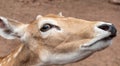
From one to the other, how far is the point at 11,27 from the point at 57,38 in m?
0.56

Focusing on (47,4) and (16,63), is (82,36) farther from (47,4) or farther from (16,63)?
(47,4)

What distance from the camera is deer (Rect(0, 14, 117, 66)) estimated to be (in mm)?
3828

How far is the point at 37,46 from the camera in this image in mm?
4145

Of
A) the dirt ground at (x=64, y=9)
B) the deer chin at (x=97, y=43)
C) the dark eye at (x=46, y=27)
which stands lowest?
the deer chin at (x=97, y=43)

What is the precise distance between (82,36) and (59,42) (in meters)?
0.27

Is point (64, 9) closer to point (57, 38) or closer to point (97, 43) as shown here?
point (57, 38)

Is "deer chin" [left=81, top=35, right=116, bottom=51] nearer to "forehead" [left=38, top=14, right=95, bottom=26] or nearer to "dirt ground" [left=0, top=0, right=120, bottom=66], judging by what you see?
"forehead" [left=38, top=14, right=95, bottom=26]

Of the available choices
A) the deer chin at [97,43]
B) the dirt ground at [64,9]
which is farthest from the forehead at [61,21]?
the dirt ground at [64,9]

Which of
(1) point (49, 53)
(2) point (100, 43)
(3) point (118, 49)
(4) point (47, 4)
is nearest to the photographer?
(2) point (100, 43)

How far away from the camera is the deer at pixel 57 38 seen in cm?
383

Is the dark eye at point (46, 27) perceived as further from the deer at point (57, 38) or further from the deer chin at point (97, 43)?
the deer chin at point (97, 43)

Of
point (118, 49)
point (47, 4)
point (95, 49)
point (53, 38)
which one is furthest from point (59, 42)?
point (47, 4)

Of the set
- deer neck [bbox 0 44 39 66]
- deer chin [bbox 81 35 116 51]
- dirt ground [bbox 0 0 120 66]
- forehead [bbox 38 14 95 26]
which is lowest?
deer neck [bbox 0 44 39 66]

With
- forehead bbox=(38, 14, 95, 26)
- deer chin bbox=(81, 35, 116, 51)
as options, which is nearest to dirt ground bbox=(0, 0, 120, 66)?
forehead bbox=(38, 14, 95, 26)
